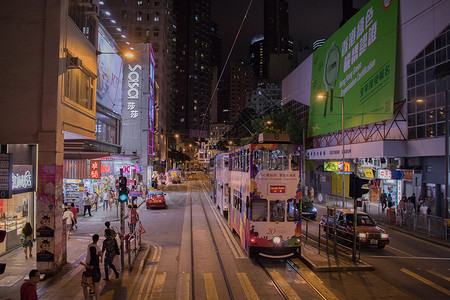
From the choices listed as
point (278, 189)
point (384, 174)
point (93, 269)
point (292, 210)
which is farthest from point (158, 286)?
point (384, 174)

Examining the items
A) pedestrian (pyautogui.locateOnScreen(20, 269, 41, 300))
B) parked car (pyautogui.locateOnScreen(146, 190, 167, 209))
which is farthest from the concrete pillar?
parked car (pyautogui.locateOnScreen(146, 190, 167, 209))

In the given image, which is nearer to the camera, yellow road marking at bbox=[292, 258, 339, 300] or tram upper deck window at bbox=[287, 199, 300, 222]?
yellow road marking at bbox=[292, 258, 339, 300]


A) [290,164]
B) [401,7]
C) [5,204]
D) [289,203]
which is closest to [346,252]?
[289,203]

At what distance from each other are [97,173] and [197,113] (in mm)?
130131

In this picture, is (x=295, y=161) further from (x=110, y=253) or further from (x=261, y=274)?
(x=110, y=253)

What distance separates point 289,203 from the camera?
41.4 ft

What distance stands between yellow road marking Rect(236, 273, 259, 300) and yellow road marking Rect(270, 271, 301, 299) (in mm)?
895

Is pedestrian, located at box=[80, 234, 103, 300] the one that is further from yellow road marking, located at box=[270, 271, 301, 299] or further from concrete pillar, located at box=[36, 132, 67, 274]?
yellow road marking, located at box=[270, 271, 301, 299]

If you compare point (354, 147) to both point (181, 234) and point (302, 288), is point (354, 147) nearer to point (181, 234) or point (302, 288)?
point (181, 234)

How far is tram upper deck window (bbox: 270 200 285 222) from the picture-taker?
41.4ft

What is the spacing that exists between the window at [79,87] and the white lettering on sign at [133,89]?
28926mm

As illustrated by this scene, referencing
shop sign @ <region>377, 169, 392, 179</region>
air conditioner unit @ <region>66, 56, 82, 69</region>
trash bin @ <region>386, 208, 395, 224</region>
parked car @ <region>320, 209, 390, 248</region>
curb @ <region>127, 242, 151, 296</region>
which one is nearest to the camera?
curb @ <region>127, 242, 151, 296</region>

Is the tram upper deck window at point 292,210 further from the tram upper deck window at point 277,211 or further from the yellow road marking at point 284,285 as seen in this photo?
the yellow road marking at point 284,285

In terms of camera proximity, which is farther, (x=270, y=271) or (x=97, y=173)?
(x=97, y=173)
